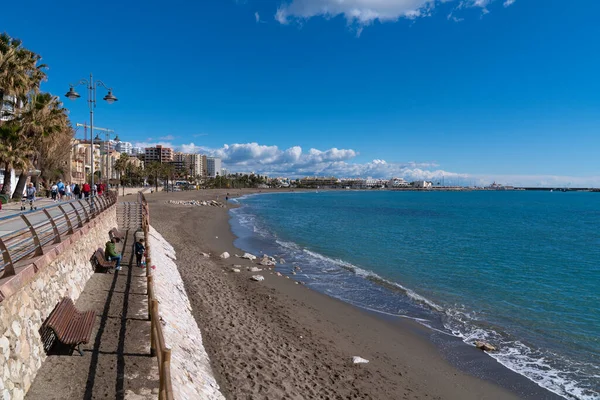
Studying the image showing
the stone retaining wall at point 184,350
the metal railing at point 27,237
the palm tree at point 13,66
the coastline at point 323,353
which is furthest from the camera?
the palm tree at point 13,66

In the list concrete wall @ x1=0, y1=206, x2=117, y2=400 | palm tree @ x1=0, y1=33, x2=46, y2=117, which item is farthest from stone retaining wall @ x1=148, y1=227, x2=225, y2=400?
palm tree @ x1=0, y1=33, x2=46, y2=117

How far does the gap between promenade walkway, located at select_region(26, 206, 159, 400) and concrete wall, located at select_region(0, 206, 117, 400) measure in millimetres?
284

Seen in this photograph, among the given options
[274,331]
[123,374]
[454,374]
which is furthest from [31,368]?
[454,374]

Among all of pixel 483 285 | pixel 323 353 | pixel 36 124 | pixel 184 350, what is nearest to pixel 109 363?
pixel 184 350

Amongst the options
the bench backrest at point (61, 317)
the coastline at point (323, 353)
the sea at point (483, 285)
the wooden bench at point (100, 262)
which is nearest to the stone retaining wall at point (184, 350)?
the coastline at point (323, 353)

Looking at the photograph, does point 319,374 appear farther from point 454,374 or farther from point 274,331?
point 454,374

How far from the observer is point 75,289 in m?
9.88

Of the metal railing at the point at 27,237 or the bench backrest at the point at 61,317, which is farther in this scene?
the bench backrest at the point at 61,317

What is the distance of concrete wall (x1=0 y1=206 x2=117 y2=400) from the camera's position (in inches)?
213

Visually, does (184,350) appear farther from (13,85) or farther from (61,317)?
(13,85)

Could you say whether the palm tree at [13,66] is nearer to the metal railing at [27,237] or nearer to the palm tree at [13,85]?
the palm tree at [13,85]

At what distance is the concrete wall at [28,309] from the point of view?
541cm

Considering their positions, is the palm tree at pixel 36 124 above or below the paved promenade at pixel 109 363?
above

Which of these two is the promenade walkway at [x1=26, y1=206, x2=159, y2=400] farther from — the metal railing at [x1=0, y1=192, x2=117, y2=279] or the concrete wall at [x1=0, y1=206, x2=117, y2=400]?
the metal railing at [x1=0, y1=192, x2=117, y2=279]
